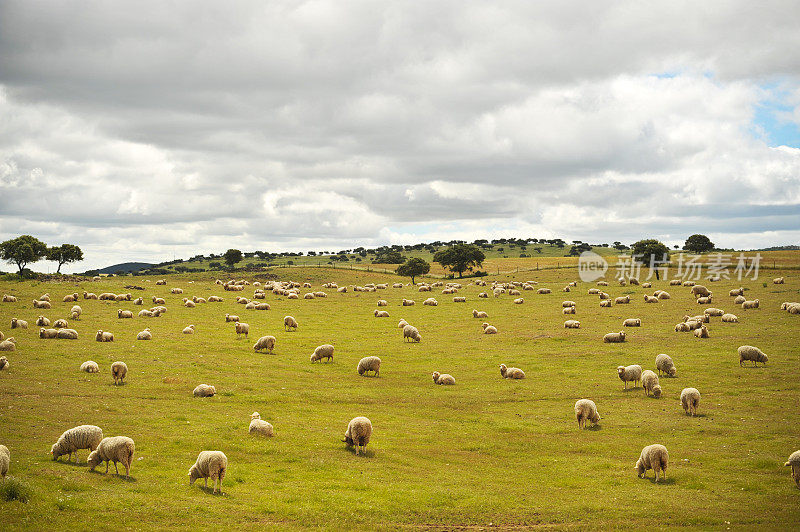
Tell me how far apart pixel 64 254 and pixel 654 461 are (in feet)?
400

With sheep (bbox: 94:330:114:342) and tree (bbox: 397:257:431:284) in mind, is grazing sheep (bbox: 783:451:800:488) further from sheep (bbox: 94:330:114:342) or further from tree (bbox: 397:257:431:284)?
tree (bbox: 397:257:431:284)

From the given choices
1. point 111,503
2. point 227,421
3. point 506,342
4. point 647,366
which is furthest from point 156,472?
point 506,342

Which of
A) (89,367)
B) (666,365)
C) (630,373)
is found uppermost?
(666,365)

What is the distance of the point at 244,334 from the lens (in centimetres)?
5347

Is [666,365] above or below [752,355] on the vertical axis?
below

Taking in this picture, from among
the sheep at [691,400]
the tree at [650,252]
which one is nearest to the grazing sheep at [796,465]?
the sheep at [691,400]

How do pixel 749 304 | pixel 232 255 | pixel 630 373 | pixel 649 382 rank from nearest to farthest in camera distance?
pixel 649 382, pixel 630 373, pixel 749 304, pixel 232 255

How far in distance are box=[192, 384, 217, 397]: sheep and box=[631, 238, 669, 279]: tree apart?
321 ft

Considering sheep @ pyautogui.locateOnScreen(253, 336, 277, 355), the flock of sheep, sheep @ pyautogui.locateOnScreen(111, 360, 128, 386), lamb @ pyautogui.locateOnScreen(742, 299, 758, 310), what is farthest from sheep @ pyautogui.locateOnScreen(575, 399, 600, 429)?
lamb @ pyautogui.locateOnScreen(742, 299, 758, 310)

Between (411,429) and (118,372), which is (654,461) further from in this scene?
(118,372)

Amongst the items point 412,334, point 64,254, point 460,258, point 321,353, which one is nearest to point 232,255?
point 64,254

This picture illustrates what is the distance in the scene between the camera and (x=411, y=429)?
27.8 m

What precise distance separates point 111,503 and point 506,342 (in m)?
40.0

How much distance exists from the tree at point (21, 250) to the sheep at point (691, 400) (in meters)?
108
